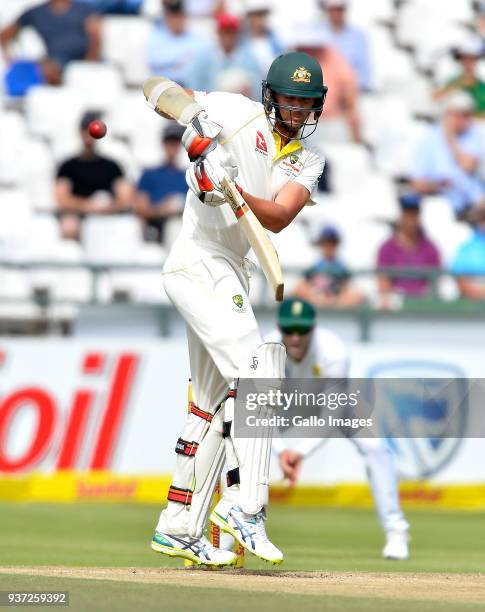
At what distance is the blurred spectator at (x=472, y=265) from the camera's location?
13.5m

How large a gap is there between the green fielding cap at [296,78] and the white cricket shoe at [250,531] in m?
1.89

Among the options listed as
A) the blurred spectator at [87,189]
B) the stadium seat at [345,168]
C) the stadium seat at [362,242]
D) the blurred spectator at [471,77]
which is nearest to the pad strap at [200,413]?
the blurred spectator at [87,189]

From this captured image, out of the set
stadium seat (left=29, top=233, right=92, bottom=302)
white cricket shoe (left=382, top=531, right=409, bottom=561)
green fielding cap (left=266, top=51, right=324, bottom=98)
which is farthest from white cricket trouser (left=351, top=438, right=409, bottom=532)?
stadium seat (left=29, top=233, right=92, bottom=302)

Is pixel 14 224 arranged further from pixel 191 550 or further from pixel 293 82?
pixel 293 82

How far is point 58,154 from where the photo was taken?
576 inches

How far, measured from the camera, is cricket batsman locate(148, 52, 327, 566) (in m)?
6.77

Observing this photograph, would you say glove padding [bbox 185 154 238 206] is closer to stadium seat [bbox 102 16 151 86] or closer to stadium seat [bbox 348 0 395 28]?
stadium seat [bbox 102 16 151 86]

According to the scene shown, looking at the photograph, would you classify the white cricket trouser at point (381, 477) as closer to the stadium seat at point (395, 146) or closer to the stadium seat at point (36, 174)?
the stadium seat at point (36, 174)

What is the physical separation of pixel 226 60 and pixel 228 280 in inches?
332

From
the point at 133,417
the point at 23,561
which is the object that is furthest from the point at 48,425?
the point at 23,561

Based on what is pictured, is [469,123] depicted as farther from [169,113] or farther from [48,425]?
[169,113]

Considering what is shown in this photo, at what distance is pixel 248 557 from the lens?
29.1 feet

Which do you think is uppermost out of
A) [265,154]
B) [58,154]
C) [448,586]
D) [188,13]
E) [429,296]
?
[188,13]

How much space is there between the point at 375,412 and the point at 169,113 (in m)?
5.89
